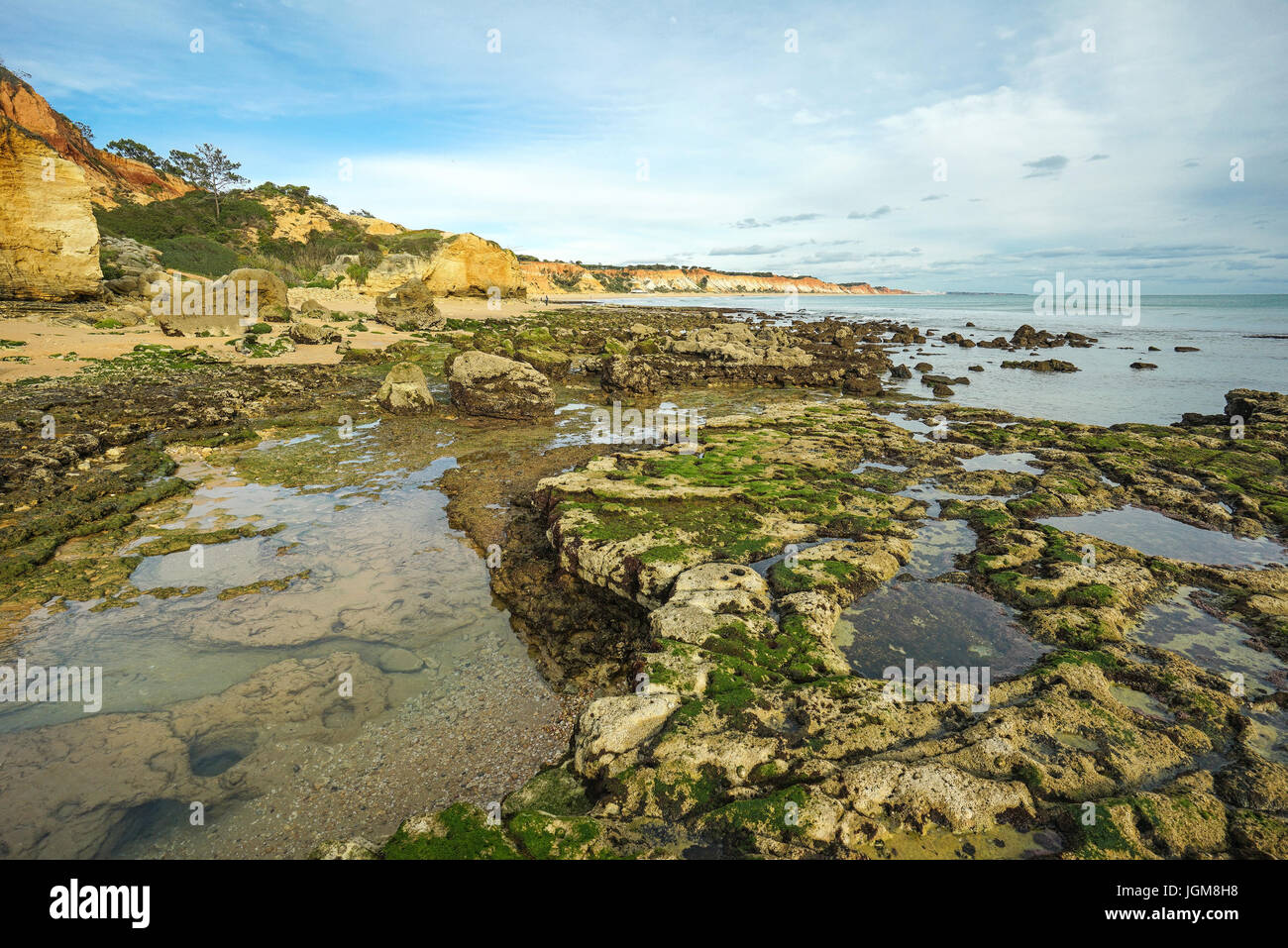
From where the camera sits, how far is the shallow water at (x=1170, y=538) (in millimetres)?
8398

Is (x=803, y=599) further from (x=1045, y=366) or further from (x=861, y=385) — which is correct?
(x=1045, y=366)

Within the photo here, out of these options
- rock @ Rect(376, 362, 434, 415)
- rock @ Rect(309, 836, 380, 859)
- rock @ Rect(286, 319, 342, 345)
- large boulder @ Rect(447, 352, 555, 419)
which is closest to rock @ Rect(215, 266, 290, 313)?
rock @ Rect(286, 319, 342, 345)

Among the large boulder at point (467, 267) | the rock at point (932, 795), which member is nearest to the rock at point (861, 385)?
the rock at point (932, 795)

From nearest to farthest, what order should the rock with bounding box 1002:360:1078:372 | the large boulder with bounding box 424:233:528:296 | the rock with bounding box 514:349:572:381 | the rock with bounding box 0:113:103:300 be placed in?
the rock with bounding box 0:113:103:300, the rock with bounding box 514:349:572:381, the rock with bounding box 1002:360:1078:372, the large boulder with bounding box 424:233:528:296

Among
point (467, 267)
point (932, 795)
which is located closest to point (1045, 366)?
point (932, 795)

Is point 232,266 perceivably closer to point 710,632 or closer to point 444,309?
point 444,309

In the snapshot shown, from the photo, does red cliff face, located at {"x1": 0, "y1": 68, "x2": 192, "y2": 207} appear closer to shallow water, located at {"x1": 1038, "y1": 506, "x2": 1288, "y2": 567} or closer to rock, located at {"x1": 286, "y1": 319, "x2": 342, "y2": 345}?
rock, located at {"x1": 286, "y1": 319, "x2": 342, "y2": 345}

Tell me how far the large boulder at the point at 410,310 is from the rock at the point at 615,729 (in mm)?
Result: 34796

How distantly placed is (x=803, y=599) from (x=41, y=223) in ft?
124

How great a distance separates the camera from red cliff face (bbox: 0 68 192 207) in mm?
50219

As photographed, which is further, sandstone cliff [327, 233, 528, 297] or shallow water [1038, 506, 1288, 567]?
sandstone cliff [327, 233, 528, 297]

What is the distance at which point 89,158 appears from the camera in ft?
203

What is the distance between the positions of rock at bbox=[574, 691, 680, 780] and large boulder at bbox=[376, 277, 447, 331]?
34.8m

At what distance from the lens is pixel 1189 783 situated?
4.01 metres
